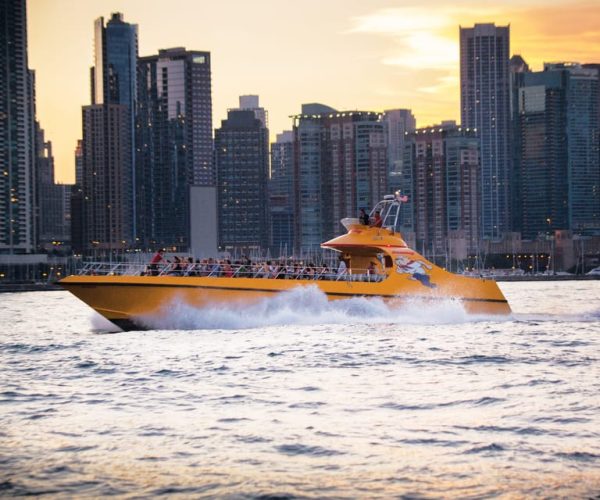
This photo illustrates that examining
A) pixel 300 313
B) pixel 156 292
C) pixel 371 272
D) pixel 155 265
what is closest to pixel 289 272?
pixel 300 313

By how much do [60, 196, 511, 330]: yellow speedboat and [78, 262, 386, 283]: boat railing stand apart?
1.3 inches

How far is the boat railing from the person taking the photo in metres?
31.3

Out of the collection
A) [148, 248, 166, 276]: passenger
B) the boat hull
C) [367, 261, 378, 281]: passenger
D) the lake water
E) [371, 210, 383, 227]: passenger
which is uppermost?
[371, 210, 383, 227]: passenger

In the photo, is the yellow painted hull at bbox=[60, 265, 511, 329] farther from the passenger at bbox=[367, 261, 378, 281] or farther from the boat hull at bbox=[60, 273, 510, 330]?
the passenger at bbox=[367, 261, 378, 281]

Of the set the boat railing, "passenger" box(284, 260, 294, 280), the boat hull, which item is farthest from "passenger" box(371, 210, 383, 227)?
Result: the boat hull

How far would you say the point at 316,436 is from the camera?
14867 mm

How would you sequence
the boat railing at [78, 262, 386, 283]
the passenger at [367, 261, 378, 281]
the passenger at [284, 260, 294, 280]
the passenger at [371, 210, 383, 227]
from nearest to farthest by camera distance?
the boat railing at [78, 262, 386, 283] → the passenger at [284, 260, 294, 280] → the passenger at [367, 261, 378, 281] → the passenger at [371, 210, 383, 227]

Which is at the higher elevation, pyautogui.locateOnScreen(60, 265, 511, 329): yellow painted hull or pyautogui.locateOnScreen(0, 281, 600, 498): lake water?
pyautogui.locateOnScreen(60, 265, 511, 329): yellow painted hull

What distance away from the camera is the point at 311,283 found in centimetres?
3200

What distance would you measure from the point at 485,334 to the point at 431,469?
18436 mm

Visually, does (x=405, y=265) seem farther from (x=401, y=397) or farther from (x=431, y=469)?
(x=431, y=469)

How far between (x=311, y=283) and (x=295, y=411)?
14977 mm

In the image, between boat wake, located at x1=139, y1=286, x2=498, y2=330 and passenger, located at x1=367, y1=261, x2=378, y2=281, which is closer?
boat wake, located at x1=139, y1=286, x2=498, y2=330

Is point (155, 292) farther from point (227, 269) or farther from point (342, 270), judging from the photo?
point (342, 270)
